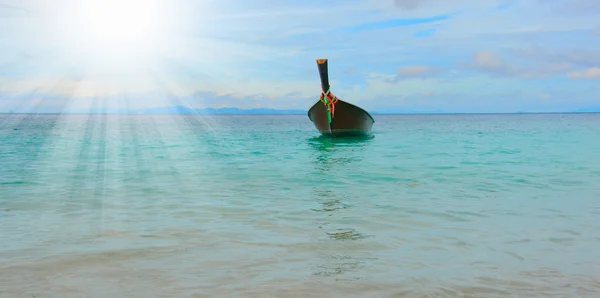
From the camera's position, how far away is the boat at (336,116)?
99.4ft

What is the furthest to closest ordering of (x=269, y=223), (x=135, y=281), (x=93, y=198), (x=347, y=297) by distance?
(x=93, y=198)
(x=269, y=223)
(x=135, y=281)
(x=347, y=297)

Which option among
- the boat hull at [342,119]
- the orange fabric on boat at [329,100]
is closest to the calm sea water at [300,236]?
the orange fabric on boat at [329,100]

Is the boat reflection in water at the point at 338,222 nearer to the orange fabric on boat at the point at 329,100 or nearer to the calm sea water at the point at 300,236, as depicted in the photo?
the calm sea water at the point at 300,236

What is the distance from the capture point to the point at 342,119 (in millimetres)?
31891

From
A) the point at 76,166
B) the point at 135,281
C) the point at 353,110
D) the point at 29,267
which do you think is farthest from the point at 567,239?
the point at 353,110

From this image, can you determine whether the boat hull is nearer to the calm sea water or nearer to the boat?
the boat

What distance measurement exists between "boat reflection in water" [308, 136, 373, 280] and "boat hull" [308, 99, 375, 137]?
37.4 ft

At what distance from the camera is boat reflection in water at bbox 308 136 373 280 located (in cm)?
598

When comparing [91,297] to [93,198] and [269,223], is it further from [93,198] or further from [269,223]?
[93,198]

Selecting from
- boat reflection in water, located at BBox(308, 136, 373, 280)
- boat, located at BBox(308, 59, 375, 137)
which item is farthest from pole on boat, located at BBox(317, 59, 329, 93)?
boat reflection in water, located at BBox(308, 136, 373, 280)

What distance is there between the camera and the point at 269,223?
28.1 feet

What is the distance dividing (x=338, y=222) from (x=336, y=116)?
23096 millimetres

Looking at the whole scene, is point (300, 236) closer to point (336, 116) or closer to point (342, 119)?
point (336, 116)

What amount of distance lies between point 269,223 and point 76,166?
14.2 metres
